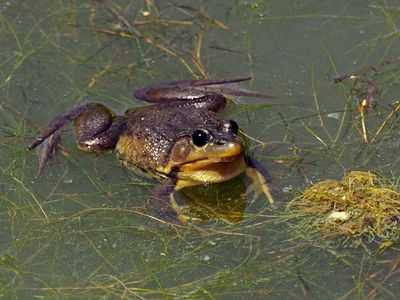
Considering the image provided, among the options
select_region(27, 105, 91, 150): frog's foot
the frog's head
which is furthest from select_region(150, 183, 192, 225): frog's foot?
select_region(27, 105, 91, 150): frog's foot

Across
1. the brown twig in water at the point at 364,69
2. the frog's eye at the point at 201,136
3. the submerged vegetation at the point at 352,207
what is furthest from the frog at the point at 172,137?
the brown twig in water at the point at 364,69

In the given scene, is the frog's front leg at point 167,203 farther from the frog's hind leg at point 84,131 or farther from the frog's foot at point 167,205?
the frog's hind leg at point 84,131

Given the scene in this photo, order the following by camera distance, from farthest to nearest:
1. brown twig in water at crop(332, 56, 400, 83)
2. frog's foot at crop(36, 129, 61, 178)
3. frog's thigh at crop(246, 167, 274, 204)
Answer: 1. brown twig in water at crop(332, 56, 400, 83)
2. frog's foot at crop(36, 129, 61, 178)
3. frog's thigh at crop(246, 167, 274, 204)

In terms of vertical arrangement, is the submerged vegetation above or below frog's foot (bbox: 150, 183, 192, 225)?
above

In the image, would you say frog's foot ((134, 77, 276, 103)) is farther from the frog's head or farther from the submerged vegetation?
the submerged vegetation

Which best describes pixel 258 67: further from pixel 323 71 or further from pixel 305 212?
pixel 305 212

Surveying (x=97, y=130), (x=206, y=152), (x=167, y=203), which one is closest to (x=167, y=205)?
(x=167, y=203)

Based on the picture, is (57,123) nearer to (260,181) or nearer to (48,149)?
(48,149)
